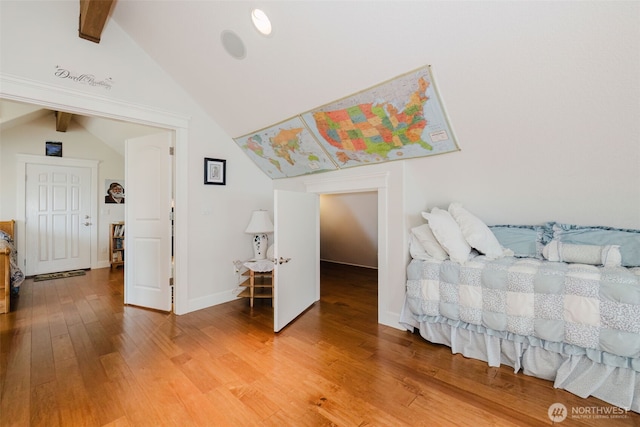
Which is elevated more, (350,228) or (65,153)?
(65,153)

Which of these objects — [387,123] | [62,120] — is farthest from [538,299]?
[62,120]

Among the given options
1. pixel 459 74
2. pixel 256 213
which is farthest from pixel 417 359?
pixel 256 213

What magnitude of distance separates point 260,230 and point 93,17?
2480mm

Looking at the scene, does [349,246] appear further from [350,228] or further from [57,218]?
[57,218]

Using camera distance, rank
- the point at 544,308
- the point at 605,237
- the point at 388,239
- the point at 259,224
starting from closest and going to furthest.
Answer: the point at 544,308
the point at 605,237
the point at 388,239
the point at 259,224

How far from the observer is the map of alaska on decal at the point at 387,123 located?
6.52ft

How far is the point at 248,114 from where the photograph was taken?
2992mm

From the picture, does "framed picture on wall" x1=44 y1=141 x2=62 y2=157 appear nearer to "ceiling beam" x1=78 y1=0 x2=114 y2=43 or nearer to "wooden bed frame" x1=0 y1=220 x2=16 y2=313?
"wooden bed frame" x1=0 y1=220 x2=16 y2=313

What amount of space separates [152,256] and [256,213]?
4.30 ft

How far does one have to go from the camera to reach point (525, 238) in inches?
91.7

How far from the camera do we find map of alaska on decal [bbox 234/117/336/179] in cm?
290

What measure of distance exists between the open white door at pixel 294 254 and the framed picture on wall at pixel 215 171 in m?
1.11

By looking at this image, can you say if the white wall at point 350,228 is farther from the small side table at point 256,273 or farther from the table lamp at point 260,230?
the small side table at point 256,273

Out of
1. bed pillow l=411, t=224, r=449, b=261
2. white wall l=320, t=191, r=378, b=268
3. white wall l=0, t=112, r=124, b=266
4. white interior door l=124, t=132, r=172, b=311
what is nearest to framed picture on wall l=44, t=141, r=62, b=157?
white wall l=0, t=112, r=124, b=266
